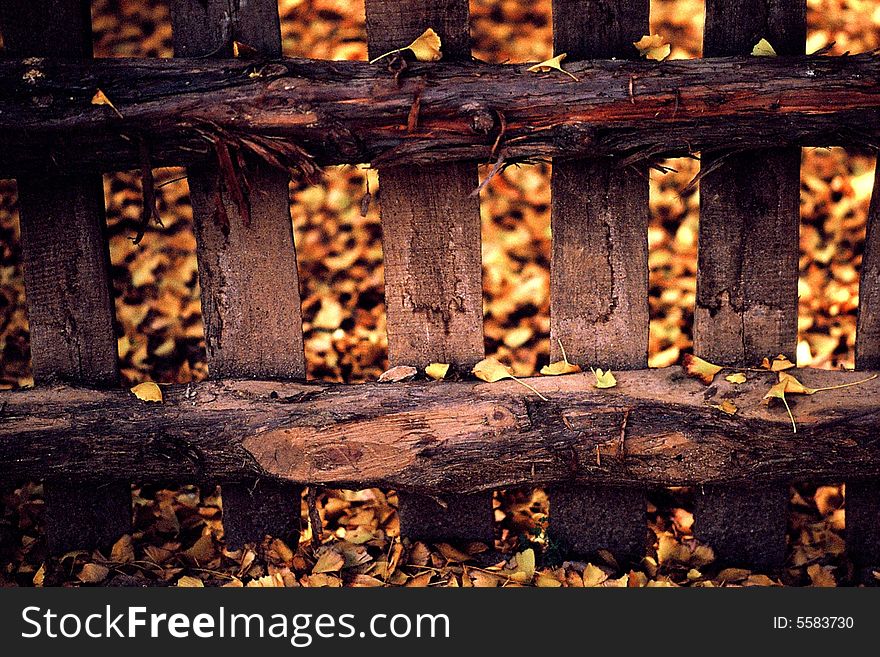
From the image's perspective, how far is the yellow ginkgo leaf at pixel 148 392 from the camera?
1.52 meters

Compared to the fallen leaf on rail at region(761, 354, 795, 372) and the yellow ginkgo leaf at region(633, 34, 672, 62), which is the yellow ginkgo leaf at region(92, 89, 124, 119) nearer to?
the yellow ginkgo leaf at region(633, 34, 672, 62)

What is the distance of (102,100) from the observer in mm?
1330

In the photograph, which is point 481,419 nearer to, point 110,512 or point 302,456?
point 302,456

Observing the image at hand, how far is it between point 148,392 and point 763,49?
1.36 metres

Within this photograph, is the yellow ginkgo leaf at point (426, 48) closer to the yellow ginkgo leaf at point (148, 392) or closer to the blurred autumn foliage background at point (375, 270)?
the yellow ginkgo leaf at point (148, 392)

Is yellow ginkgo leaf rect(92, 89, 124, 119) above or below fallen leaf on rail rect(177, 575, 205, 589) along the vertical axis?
above

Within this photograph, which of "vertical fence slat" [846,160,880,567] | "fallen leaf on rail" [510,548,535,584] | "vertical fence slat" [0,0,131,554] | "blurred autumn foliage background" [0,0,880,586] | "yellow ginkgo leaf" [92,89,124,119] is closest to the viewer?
"yellow ginkgo leaf" [92,89,124,119]

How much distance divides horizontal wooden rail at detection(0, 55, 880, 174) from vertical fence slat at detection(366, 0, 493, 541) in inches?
4.3

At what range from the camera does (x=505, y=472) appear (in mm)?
1559

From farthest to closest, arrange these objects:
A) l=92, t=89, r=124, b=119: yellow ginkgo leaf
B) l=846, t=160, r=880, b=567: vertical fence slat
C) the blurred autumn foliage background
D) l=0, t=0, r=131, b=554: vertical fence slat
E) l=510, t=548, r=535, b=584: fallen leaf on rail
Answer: the blurred autumn foliage background < l=510, t=548, r=535, b=584: fallen leaf on rail < l=846, t=160, r=880, b=567: vertical fence slat < l=0, t=0, r=131, b=554: vertical fence slat < l=92, t=89, r=124, b=119: yellow ginkgo leaf

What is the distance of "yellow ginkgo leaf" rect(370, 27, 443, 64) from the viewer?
139cm

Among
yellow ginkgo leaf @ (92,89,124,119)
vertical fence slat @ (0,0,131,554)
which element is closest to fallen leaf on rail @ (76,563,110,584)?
vertical fence slat @ (0,0,131,554)

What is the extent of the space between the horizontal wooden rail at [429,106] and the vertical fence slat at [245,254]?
0.36ft

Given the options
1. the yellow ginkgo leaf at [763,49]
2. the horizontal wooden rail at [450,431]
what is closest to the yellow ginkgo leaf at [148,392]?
the horizontal wooden rail at [450,431]
